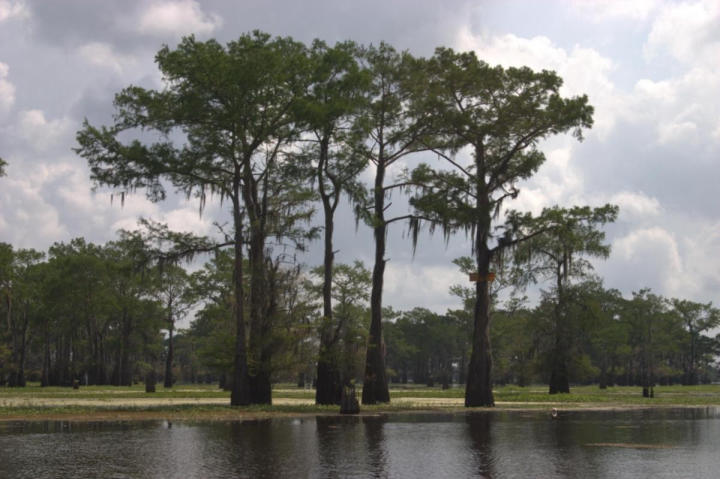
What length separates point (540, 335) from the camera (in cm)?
6228

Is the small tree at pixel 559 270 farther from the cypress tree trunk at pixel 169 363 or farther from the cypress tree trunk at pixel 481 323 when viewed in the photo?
the cypress tree trunk at pixel 169 363

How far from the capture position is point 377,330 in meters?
38.1

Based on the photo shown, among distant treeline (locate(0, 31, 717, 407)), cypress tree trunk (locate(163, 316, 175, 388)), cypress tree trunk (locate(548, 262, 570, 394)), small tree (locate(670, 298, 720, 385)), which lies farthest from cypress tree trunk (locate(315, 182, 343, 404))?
small tree (locate(670, 298, 720, 385))

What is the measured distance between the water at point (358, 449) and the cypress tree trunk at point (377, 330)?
1215cm

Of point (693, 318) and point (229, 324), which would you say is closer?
point (229, 324)

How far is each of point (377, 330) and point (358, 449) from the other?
21.8 metres

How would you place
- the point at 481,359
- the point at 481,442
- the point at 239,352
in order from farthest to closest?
1. the point at 481,359
2. the point at 239,352
3. the point at 481,442

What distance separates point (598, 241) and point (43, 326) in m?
69.6

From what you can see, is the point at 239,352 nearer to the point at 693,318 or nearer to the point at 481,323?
the point at 481,323

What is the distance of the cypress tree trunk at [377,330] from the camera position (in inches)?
1471

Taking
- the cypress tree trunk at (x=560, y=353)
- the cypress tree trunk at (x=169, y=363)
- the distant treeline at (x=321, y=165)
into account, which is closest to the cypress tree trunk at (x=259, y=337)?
the distant treeline at (x=321, y=165)

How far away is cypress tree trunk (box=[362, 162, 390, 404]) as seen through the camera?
37.4 meters

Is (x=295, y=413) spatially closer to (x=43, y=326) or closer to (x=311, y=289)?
(x=311, y=289)

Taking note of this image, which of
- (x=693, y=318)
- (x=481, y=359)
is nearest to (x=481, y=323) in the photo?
(x=481, y=359)
